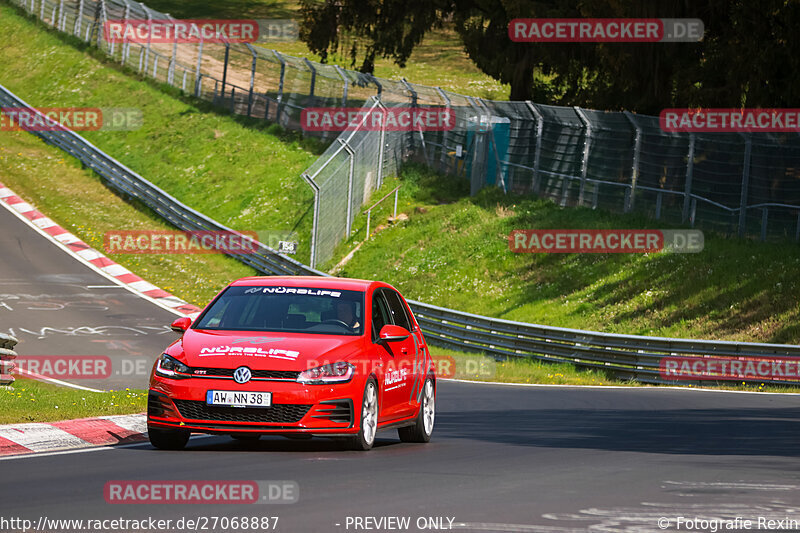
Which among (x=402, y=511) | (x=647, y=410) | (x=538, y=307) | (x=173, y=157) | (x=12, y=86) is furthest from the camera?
(x=12, y=86)

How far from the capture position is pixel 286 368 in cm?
1074

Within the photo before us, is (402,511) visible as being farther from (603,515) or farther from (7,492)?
(7,492)

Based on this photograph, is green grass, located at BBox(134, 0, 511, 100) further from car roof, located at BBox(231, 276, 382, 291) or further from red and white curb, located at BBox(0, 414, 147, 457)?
red and white curb, located at BBox(0, 414, 147, 457)

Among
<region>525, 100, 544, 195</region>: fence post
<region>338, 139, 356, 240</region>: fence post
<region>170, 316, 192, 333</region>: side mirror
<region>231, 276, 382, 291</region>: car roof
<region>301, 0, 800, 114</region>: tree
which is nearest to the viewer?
<region>170, 316, 192, 333</region>: side mirror

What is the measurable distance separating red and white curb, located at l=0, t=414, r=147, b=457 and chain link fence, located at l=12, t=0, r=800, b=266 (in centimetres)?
1965

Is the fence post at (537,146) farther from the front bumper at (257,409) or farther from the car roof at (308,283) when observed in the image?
the front bumper at (257,409)

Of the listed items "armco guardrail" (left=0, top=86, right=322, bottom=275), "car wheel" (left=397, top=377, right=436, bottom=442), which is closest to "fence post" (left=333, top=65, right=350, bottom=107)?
"armco guardrail" (left=0, top=86, right=322, bottom=275)

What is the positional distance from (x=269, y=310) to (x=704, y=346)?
535 inches

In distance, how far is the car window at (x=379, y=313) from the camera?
39.6ft

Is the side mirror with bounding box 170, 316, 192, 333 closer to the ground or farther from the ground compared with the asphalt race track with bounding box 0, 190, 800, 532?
farther from the ground

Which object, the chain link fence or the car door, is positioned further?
the chain link fence

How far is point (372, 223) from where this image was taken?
39.3m

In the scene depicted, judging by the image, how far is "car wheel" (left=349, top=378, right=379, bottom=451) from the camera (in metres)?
11.2

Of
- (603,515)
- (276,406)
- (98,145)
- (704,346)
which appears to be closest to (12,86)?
(98,145)
